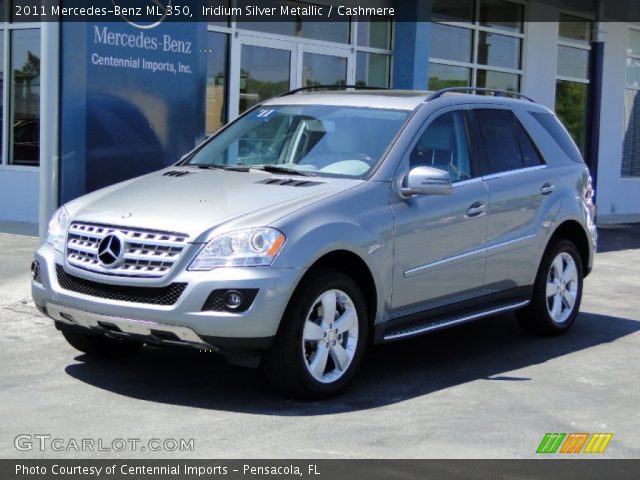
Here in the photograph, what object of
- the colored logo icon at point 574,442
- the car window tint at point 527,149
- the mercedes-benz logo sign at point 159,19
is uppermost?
the mercedes-benz logo sign at point 159,19

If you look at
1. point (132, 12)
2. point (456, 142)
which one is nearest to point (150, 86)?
point (132, 12)

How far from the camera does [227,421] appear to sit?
560 cm

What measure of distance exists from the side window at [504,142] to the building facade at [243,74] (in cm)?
349

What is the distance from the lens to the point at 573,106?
68.0ft

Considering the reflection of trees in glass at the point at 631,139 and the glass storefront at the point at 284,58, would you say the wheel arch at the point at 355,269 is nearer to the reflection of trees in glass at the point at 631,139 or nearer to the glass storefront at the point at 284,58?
the glass storefront at the point at 284,58

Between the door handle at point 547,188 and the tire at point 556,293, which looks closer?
the door handle at point 547,188

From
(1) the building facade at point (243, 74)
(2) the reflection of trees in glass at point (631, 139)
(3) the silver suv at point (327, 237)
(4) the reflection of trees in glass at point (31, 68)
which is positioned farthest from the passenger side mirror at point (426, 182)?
(2) the reflection of trees in glass at point (631, 139)

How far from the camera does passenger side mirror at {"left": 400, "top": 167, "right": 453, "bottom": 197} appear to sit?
6.49 m

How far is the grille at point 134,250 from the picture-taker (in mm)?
5723

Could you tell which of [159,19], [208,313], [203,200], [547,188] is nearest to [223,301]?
[208,313]

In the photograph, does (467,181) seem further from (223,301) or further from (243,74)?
(243,74)

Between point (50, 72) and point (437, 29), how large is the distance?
10.1 m

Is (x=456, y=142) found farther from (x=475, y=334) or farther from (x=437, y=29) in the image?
(x=437, y=29)

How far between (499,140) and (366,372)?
6.77 ft
